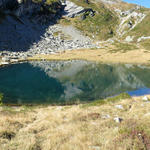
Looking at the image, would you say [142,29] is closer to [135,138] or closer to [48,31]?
[48,31]

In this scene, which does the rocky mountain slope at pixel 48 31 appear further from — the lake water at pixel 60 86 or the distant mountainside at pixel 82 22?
the lake water at pixel 60 86

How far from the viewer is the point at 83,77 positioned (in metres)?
54.8

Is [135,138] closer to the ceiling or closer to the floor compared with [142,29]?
closer to the floor

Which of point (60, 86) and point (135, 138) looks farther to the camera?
point (60, 86)

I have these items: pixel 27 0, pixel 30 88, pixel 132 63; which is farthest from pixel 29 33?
pixel 30 88

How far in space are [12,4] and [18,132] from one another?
→ 451 ft

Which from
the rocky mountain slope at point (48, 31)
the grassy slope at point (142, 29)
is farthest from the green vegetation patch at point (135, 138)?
the grassy slope at point (142, 29)

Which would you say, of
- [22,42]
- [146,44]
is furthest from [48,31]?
[146,44]

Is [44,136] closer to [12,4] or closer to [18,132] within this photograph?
[18,132]

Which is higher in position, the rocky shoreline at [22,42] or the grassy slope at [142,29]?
the grassy slope at [142,29]

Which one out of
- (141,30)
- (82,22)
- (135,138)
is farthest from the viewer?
(82,22)

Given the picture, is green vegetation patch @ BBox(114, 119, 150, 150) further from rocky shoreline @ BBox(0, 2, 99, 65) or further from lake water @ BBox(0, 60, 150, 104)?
rocky shoreline @ BBox(0, 2, 99, 65)

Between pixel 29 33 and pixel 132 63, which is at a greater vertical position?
pixel 29 33

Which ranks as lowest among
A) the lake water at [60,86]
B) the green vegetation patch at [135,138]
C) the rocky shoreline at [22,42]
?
the lake water at [60,86]
